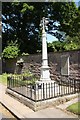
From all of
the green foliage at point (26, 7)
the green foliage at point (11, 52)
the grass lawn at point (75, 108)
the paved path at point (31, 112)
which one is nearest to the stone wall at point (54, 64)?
the green foliage at point (11, 52)

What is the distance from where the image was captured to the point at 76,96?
9.68 meters

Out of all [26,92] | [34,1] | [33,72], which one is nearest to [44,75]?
[26,92]

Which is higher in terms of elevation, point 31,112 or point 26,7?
point 26,7

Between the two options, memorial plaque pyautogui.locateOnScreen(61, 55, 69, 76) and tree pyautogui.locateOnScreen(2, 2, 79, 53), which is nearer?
memorial plaque pyautogui.locateOnScreen(61, 55, 69, 76)

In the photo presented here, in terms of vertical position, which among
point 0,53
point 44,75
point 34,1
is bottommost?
point 44,75

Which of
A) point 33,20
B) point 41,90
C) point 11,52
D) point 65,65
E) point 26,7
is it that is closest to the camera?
point 41,90

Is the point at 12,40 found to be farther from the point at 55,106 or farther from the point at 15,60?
Answer: the point at 55,106

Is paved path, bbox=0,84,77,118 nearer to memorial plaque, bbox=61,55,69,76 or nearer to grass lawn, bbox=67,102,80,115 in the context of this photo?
grass lawn, bbox=67,102,80,115

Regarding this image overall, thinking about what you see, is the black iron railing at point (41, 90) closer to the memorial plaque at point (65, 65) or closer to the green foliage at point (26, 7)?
the memorial plaque at point (65, 65)

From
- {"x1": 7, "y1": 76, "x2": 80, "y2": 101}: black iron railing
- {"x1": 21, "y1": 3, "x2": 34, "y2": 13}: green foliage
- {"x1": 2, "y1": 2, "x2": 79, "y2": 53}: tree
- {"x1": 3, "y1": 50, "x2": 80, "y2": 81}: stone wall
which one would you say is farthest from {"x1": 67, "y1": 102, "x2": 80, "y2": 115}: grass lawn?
{"x1": 2, "y1": 2, "x2": 79, "y2": 53}: tree

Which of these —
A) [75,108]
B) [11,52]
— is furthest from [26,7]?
[75,108]

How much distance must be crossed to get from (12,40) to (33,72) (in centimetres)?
721

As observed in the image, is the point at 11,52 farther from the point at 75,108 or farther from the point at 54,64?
the point at 75,108

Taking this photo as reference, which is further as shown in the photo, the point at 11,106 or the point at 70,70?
the point at 70,70
